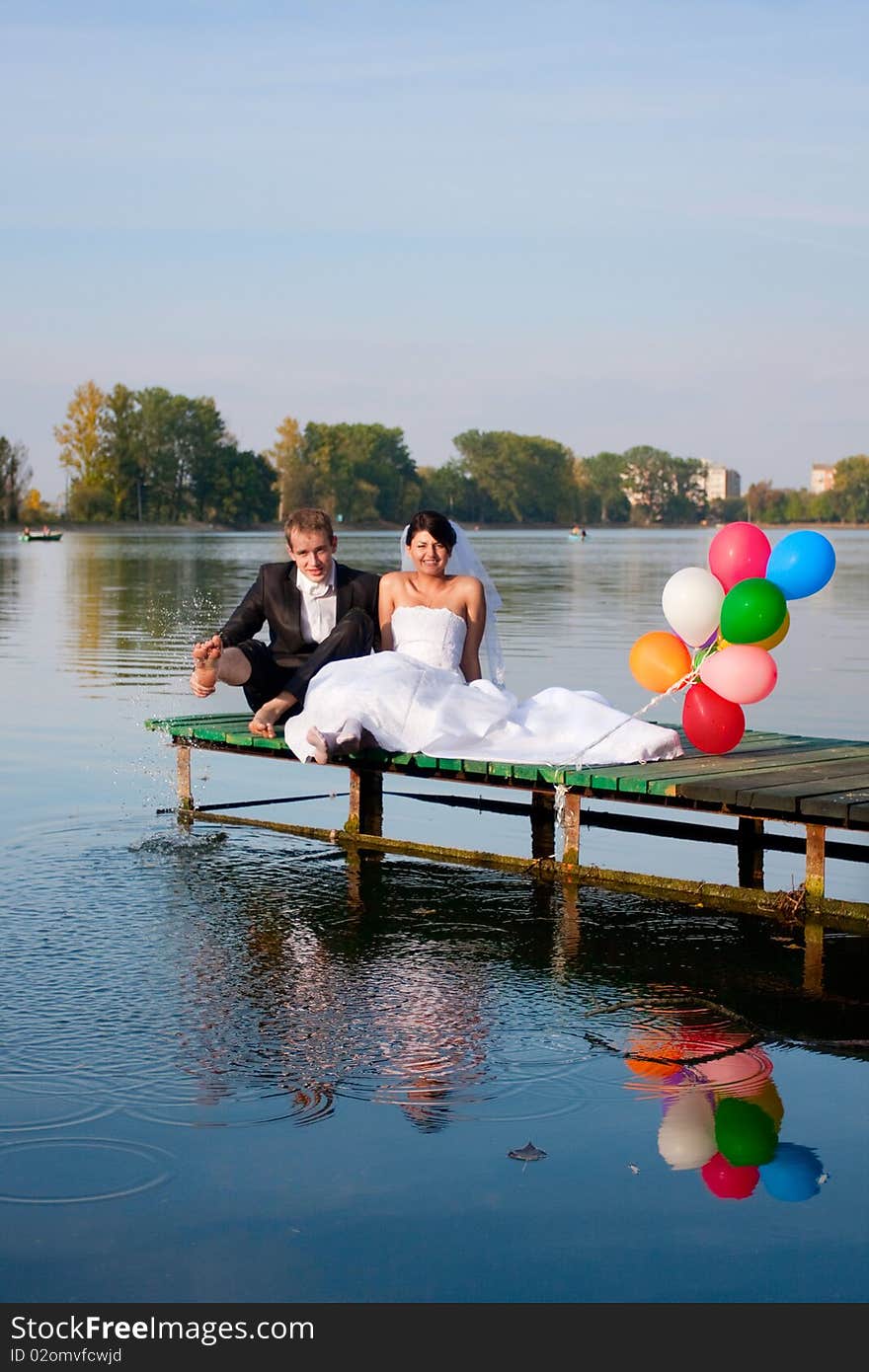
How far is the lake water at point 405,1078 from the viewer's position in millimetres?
4055

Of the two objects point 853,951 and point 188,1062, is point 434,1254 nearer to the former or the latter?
point 188,1062

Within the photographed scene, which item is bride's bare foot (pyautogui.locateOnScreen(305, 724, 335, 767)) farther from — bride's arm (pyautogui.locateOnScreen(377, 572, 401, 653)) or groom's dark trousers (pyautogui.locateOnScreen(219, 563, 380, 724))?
bride's arm (pyautogui.locateOnScreen(377, 572, 401, 653))

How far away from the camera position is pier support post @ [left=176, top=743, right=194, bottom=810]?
1031cm

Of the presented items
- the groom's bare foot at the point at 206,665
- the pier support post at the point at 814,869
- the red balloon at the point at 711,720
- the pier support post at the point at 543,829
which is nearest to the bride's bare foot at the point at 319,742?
the groom's bare foot at the point at 206,665

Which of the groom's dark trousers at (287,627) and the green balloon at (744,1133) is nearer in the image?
the green balloon at (744,1133)

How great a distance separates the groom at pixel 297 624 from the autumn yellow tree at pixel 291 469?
152960 mm

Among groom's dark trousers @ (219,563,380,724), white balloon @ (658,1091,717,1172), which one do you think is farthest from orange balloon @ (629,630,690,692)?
white balloon @ (658,1091,717,1172)

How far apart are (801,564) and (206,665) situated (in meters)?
3.12

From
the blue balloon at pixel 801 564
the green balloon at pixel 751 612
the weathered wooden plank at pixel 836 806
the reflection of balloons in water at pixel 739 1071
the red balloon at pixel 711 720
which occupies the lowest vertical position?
the reflection of balloons in water at pixel 739 1071

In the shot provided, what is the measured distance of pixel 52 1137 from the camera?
473cm

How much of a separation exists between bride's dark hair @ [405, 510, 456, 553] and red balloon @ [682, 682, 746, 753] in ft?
5.57

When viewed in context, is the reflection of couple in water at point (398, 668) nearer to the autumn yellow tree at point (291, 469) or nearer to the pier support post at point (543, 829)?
the pier support post at point (543, 829)
